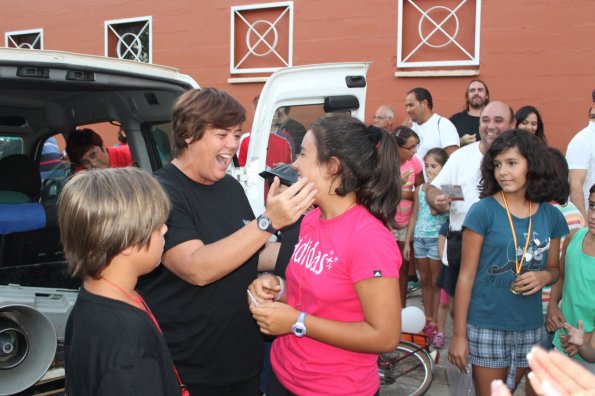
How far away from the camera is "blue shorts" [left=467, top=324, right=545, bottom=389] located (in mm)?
2900

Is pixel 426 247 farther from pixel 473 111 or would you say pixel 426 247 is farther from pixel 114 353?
pixel 114 353

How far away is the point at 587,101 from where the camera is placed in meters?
7.33

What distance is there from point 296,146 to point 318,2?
6.09m

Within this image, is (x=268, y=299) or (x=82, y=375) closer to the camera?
Result: (x=82, y=375)

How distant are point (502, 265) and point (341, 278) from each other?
1.29m

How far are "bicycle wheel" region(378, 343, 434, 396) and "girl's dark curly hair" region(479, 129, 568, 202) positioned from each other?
1.85 metres

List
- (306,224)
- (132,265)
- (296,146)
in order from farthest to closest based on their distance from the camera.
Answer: (296,146), (306,224), (132,265)

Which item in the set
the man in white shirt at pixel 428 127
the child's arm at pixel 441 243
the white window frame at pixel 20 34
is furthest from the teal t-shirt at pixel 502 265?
the white window frame at pixel 20 34

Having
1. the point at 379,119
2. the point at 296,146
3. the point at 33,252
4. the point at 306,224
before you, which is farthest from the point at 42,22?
the point at 306,224

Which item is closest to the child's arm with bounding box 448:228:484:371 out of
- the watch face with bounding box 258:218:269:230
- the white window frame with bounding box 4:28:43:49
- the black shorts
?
the black shorts

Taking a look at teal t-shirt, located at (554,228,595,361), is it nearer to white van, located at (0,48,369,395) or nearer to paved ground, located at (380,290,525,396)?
paved ground, located at (380,290,525,396)

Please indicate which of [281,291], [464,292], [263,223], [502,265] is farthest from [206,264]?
[502,265]

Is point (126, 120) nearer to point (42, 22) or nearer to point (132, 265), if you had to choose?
point (132, 265)

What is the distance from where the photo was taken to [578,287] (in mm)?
3088
